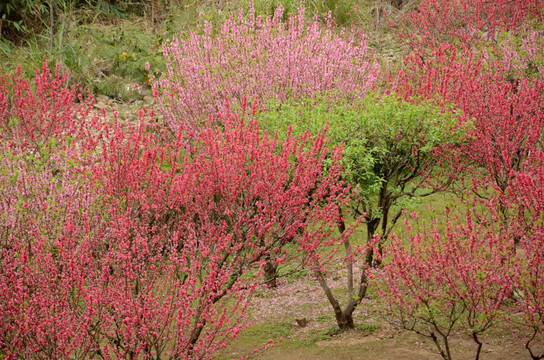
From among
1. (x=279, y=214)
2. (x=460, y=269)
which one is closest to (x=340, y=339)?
(x=279, y=214)

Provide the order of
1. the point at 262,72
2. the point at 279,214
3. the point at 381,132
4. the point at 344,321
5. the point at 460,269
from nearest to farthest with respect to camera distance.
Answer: the point at 460,269 < the point at 279,214 < the point at 381,132 < the point at 344,321 < the point at 262,72

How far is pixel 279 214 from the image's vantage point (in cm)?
624

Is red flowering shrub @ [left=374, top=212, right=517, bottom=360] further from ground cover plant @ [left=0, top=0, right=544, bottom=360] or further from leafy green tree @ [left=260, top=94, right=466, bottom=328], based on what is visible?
leafy green tree @ [left=260, top=94, right=466, bottom=328]

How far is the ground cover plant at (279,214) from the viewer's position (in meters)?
5.06

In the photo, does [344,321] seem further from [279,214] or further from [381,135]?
[279,214]

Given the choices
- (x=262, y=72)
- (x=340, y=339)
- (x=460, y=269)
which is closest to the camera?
(x=460, y=269)

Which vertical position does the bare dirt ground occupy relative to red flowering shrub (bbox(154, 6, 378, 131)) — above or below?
below

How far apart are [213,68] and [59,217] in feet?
19.6

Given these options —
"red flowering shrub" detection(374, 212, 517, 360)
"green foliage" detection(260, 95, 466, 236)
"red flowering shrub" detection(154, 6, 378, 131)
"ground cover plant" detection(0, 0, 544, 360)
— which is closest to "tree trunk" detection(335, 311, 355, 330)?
"ground cover plant" detection(0, 0, 544, 360)

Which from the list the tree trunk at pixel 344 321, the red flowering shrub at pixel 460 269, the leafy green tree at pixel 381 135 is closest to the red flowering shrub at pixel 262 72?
the leafy green tree at pixel 381 135

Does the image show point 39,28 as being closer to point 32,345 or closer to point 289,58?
point 289,58

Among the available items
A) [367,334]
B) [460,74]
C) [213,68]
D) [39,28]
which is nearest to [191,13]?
[39,28]

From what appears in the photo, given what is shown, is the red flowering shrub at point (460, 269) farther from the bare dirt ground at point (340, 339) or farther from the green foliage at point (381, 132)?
the green foliage at point (381, 132)

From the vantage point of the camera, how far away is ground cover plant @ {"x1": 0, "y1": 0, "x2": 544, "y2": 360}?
5062mm
